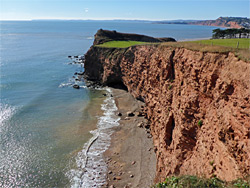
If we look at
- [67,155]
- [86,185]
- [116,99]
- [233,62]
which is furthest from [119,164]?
[116,99]

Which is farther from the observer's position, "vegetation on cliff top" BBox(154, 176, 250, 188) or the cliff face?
the cliff face

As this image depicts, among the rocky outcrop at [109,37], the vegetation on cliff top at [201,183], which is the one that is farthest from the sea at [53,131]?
the rocky outcrop at [109,37]

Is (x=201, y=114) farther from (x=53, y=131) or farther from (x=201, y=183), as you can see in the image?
(x=53, y=131)

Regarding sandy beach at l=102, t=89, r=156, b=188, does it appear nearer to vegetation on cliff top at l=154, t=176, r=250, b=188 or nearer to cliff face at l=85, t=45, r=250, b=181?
cliff face at l=85, t=45, r=250, b=181

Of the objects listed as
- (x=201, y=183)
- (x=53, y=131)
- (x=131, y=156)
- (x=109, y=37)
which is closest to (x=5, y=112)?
(x=53, y=131)

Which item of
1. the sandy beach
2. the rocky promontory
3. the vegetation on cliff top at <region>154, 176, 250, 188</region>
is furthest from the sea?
the vegetation on cliff top at <region>154, 176, 250, 188</region>

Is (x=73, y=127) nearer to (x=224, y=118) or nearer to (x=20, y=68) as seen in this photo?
(x=224, y=118)
